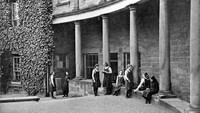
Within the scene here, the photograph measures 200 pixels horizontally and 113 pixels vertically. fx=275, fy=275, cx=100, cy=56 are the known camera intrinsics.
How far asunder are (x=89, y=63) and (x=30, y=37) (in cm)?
437

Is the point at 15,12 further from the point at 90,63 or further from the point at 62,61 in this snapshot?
the point at 90,63

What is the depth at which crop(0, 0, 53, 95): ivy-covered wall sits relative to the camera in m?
17.6

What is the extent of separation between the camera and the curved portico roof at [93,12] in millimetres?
13068

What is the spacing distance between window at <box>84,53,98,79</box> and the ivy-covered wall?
9.79 feet

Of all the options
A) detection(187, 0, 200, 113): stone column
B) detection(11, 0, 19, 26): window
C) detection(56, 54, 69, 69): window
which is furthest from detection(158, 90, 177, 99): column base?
detection(11, 0, 19, 26): window

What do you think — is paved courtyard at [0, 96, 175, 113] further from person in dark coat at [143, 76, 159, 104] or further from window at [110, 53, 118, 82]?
window at [110, 53, 118, 82]

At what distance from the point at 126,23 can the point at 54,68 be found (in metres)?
5.87

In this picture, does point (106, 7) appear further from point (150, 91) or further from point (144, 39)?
point (150, 91)

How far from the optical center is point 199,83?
687 centimetres

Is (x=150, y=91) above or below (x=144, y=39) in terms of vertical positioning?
below

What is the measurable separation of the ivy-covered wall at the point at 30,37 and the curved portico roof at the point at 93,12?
86 centimetres

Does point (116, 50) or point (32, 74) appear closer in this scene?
point (116, 50)

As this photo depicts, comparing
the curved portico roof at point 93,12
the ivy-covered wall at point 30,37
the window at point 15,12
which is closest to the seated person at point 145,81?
the curved portico roof at point 93,12

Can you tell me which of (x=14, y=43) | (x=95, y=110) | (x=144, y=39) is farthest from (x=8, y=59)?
(x=95, y=110)
